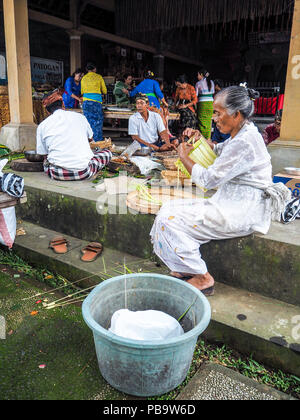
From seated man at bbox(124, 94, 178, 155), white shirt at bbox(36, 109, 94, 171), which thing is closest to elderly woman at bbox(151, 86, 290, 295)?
white shirt at bbox(36, 109, 94, 171)

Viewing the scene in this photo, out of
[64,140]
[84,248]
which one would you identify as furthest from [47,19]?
[84,248]

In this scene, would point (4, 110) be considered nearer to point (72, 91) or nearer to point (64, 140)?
point (72, 91)

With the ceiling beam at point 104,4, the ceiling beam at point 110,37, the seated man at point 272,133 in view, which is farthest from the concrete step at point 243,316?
the ceiling beam at point 110,37

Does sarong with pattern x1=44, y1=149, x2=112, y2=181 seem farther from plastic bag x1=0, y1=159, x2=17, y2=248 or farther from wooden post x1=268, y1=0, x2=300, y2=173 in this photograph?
wooden post x1=268, y1=0, x2=300, y2=173

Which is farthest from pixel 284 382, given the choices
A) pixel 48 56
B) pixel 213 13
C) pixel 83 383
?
pixel 48 56

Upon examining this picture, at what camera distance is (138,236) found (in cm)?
332

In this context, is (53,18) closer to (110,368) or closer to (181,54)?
(181,54)

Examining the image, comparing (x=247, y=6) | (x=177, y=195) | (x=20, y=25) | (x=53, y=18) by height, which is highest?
(x=53, y=18)

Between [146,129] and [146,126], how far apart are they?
0.17ft

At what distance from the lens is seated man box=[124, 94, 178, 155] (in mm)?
5650

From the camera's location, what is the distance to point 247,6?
6.78m

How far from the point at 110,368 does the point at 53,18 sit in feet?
36.3

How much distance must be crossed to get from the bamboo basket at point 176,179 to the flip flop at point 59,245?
1.32 meters

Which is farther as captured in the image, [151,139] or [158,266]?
[151,139]
